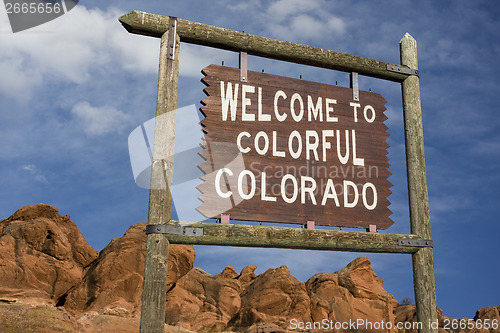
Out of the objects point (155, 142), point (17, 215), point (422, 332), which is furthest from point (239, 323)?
point (155, 142)

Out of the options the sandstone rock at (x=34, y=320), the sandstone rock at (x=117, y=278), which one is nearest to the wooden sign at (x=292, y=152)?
the sandstone rock at (x=34, y=320)

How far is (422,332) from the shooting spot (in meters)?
6.91

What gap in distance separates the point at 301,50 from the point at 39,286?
59.2 feet

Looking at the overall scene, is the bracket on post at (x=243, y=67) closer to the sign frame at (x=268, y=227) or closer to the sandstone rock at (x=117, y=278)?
the sign frame at (x=268, y=227)

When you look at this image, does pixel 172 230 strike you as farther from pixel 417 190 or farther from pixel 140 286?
pixel 140 286

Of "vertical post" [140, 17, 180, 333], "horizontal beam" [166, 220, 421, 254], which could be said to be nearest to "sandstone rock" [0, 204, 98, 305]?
"vertical post" [140, 17, 180, 333]

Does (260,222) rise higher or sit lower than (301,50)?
lower

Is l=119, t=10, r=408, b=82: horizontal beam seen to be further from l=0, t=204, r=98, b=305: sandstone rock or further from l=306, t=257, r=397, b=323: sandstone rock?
l=306, t=257, r=397, b=323: sandstone rock

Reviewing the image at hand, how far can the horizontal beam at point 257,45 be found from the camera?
6.27 m

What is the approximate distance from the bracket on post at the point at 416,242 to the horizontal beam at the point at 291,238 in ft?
0.13

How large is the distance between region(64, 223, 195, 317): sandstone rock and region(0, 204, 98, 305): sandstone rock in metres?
0.65

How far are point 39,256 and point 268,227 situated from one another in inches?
708

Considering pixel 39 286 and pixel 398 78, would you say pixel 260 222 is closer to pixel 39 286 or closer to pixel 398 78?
pixel 398 78

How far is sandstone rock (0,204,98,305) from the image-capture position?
19953 mm
